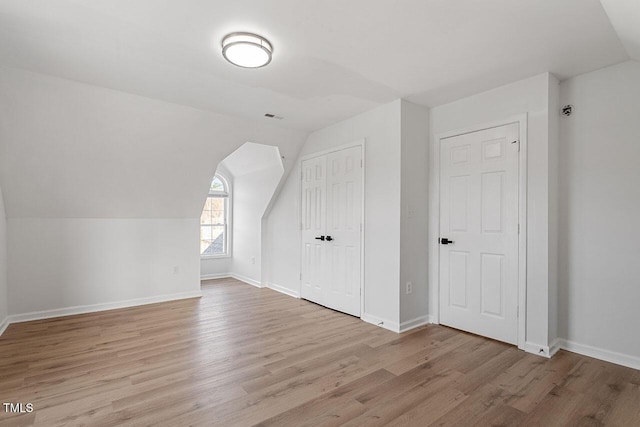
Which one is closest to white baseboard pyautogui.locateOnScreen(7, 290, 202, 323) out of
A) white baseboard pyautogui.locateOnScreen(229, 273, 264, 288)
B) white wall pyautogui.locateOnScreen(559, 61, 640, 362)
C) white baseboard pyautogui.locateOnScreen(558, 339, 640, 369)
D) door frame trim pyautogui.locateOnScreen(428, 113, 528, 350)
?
white baseboard pyautogui.locateOnScreen(229, 273, 264, 288)

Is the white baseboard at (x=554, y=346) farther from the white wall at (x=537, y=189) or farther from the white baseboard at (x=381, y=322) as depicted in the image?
the white baseboard at (x=381, y=322)

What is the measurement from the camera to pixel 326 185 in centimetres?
437

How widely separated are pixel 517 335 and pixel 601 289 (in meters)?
0.76

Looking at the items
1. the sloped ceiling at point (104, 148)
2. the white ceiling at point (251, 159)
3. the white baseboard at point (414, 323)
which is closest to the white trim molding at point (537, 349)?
the white baseboard at point (414, 323)

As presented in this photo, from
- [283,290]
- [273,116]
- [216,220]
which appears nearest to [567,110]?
[273,116]

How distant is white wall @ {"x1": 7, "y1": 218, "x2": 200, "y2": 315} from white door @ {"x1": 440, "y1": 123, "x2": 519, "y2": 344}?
3584mm

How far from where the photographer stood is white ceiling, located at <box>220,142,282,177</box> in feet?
16.6

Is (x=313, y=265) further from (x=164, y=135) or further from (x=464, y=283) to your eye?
(x=164, y=135)

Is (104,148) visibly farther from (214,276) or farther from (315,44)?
(214,276)

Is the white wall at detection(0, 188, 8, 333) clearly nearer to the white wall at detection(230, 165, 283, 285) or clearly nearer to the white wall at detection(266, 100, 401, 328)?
the white wall at detection(230, 165, 283, 285)

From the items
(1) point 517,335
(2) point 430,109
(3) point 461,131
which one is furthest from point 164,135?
(1) point 517,335

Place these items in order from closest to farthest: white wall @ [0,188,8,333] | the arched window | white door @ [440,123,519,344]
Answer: white door @ [440,123,519,344] < white wall @ [0,188,8,333] < the arched window

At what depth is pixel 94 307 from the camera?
13.4ft

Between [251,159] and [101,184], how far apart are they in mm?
2291
